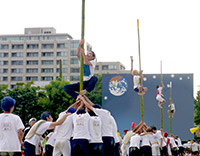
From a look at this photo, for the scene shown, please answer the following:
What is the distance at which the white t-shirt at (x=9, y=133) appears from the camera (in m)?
9.69

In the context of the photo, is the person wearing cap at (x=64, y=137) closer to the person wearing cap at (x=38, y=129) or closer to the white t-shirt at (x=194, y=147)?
the person wearing cap at (x=38, y=129)

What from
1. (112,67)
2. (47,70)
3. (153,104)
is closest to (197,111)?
(153,104)

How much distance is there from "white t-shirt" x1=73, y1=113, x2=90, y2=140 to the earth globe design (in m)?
35.8

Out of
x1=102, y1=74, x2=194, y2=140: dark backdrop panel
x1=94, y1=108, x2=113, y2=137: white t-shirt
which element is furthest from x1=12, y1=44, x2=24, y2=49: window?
x1=94, y1=108, x2=113, y2=137: white t-shirt

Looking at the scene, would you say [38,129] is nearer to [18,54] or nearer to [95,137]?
[95,137]

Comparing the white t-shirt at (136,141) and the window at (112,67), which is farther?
the window at (112,67)

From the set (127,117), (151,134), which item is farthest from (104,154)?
(127,117)

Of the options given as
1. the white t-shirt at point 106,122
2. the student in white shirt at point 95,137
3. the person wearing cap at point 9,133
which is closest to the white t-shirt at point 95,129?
the student in white shirt at point 95,137

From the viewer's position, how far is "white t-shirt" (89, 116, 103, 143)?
1190 centimetres

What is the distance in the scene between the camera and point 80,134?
11352 mm

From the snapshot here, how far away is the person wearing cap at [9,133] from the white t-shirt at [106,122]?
344cm

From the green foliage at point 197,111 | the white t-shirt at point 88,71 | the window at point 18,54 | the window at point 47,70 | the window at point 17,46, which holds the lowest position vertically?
the green foliage at point 197,111

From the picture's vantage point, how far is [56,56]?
118875 mm

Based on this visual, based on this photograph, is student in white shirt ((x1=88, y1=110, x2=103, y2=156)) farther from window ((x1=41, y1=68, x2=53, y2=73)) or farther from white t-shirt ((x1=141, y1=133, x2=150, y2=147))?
window ((x1=41, y1=68, x2=53, y2=73))
